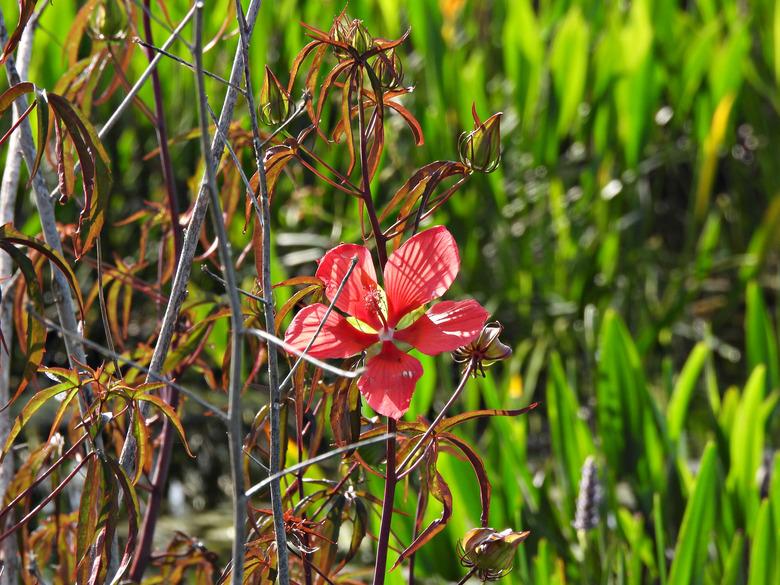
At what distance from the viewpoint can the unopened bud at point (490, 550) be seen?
0.61 meters

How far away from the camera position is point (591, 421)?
191 centimetres

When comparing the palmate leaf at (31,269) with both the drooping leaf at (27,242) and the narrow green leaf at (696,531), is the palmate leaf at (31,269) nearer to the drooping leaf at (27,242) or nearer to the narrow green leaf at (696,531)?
the drooping leaf at (27,242)

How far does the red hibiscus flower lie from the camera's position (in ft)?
1.94

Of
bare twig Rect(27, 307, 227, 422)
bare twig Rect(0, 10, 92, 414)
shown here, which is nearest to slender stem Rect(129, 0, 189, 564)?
bare twig Rect(0, 10, 92, 414)

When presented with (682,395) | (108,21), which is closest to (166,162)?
(108,21)

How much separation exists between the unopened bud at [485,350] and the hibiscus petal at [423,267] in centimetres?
4

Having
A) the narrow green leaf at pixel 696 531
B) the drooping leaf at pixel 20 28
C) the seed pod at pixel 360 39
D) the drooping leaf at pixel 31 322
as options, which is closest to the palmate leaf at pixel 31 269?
the drooping leaf at pixel 31 322

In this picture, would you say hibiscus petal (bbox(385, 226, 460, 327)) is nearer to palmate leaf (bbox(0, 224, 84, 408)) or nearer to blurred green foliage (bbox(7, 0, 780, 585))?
palmate leaf (bbox(0, 224, 84, 408))

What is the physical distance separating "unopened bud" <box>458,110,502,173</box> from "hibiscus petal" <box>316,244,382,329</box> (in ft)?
0.27

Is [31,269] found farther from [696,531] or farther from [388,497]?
[696,531]

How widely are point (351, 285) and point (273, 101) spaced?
0.40ft

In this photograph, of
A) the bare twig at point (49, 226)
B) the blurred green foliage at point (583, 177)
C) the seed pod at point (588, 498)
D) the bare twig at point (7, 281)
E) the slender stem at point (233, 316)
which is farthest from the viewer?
the blurred green foliage at point (583, 177)

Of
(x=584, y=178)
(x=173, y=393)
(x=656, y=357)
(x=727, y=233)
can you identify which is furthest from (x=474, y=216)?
(x=173, y=393)

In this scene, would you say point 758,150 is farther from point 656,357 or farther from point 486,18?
point 486,18
